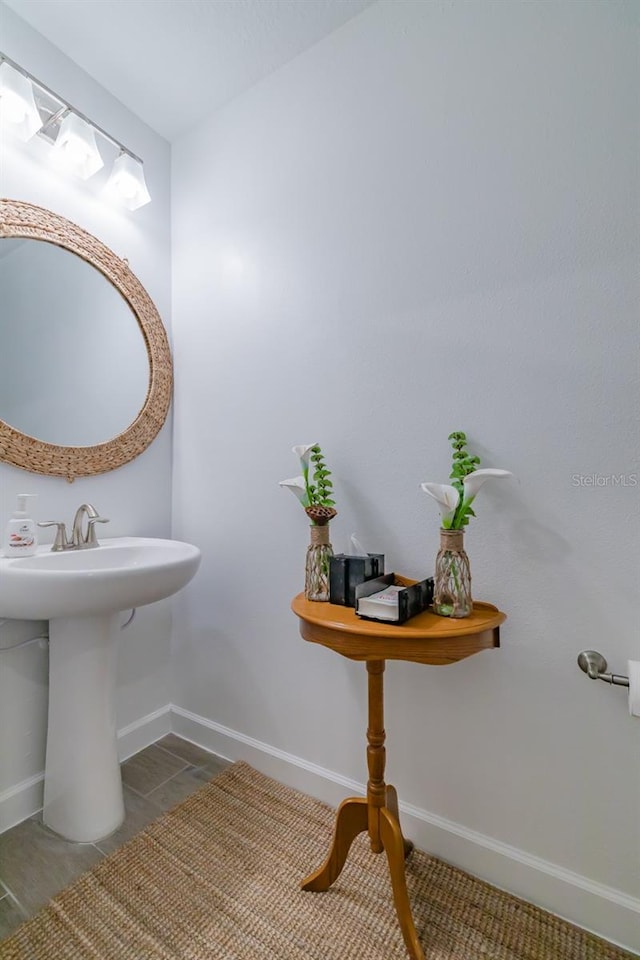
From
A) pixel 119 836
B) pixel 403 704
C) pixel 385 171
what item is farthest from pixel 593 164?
pixel 119 836

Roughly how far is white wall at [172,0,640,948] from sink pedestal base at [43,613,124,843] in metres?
0.44

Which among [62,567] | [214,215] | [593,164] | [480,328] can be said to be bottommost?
[62,567]

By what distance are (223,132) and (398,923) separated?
249 centimetres

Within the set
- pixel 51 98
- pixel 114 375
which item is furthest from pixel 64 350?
pixel 51 98

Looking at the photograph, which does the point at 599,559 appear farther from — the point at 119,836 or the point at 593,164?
the point at 119,836

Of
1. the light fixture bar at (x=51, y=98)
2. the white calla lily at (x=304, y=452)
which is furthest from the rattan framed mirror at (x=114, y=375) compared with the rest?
the white calla lily at (x=304, y=452)

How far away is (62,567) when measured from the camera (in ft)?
4.14

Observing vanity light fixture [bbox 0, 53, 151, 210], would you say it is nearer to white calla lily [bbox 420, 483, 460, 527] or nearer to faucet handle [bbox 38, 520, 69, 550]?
faucet handle [bbox 38, 520, 69, 550]

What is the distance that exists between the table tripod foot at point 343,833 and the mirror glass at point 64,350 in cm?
133

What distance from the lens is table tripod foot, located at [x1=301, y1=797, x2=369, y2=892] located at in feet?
3.43

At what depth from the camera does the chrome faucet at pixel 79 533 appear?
1.33 meters

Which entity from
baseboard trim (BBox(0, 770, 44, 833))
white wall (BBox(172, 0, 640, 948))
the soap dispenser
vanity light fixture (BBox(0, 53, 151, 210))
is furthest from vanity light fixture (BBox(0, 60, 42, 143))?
baseboard trim (BBox(0, 770, 44, 833))

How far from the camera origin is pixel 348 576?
1065mm

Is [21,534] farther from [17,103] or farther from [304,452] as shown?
[17,103]
